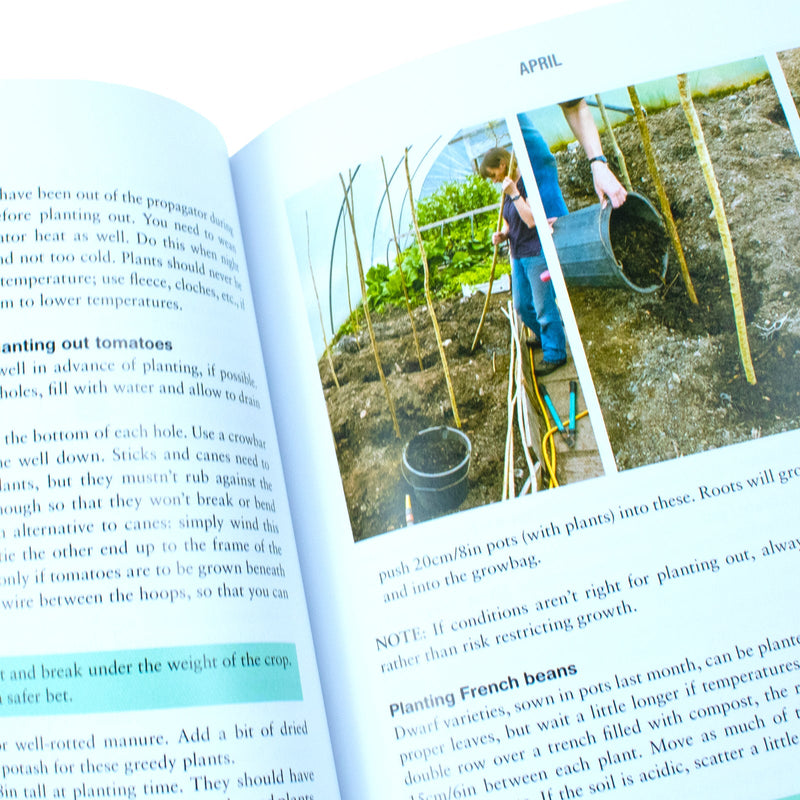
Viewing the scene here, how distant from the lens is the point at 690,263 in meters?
0.64

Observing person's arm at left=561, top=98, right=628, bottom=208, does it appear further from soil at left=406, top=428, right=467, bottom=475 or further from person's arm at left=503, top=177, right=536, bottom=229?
soil at left=406, top=428, right=467, bottom=475

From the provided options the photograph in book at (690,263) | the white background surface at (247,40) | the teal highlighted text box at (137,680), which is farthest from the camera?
the white background surface at (247,40)

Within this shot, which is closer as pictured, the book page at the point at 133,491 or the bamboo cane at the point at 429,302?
the book page at the point at 133,491

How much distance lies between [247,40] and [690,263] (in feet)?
1.64

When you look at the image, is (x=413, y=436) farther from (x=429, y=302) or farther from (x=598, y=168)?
(x=598, y=168)

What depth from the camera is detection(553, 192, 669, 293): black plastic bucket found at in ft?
2.11

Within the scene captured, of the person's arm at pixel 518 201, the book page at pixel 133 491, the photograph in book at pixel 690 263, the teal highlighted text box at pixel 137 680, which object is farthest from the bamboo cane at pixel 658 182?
the teal highlighted text box at pixel 137 680

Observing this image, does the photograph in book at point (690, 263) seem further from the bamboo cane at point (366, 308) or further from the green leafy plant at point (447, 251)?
the bamboo cane at point (366, 308)

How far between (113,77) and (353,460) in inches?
18.0

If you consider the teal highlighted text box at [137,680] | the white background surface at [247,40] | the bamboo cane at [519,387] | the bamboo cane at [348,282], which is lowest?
the teal highlighted text box at [137,680]

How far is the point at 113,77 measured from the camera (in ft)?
2.40

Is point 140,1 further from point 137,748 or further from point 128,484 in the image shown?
point 137,748

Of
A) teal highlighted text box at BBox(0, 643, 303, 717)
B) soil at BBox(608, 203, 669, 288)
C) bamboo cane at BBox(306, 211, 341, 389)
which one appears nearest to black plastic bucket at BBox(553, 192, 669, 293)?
soil at BBox(608, 203, 669, 288)

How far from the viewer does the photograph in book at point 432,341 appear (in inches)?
24.1
